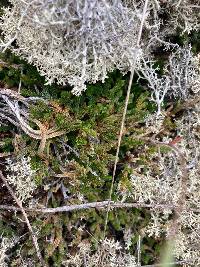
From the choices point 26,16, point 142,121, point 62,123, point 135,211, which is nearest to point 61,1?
point 26,16

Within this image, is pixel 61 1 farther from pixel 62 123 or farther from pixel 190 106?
pixel 190 106

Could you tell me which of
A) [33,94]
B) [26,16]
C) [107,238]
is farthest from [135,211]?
[26,16]

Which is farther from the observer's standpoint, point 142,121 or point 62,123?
point 142,121

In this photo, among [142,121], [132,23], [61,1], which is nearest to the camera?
[61,1]

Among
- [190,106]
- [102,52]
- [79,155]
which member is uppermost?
[102,52]

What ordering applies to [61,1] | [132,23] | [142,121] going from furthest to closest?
[142,121] → [132,23] → [61,1]

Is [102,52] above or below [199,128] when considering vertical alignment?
above

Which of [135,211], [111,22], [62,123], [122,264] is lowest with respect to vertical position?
[122,264]

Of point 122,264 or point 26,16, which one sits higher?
point 26,16

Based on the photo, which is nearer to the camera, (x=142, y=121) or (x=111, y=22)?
(x=111, y=22)

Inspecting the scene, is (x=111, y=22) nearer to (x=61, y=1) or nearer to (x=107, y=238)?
(x=61, y=1)
